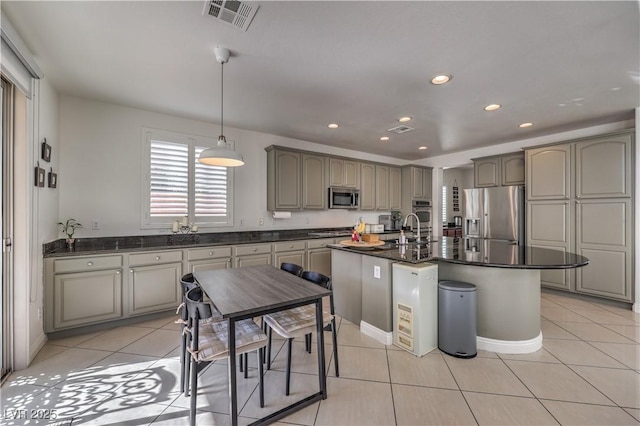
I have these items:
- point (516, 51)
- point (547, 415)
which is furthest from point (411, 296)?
point (516, 51)

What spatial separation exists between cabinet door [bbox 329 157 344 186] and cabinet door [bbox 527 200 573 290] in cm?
318

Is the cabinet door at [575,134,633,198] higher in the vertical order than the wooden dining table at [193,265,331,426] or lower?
higher

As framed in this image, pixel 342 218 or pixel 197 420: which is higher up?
pixel 342 218

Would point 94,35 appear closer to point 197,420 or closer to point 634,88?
point 197,420

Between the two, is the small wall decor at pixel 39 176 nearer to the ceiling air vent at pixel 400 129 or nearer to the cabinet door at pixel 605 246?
the ceiling air vent at pixel 400 129

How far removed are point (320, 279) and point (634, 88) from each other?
388 cm

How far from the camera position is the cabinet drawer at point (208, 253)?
10.9 feet

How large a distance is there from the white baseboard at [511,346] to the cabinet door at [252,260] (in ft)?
9.05

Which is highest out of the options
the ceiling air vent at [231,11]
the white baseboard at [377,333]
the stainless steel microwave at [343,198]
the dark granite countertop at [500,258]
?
the ceiling air vent at [231,11]

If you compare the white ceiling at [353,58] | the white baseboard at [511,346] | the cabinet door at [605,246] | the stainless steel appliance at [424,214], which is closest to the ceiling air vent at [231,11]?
the white ceiling at [353,58]

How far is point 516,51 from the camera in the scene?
2150 millimetres

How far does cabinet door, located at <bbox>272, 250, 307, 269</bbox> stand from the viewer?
3986 millimetres

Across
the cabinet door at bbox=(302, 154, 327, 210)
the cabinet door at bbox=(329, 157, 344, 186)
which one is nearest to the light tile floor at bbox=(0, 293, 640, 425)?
the cabinet door at bbox=(302, 154, 327, 210)

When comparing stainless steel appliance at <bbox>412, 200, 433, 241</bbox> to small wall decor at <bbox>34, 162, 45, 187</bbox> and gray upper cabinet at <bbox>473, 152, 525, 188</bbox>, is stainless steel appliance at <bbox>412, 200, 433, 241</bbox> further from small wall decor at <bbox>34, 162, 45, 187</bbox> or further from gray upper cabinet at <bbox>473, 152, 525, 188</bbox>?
small wall decor at <bbox>34, 162, 45, 187</bbox>
